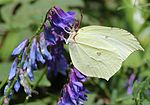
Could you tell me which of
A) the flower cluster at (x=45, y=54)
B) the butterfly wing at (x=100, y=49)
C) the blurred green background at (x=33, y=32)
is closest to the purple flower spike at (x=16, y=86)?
the flower cluster at (x=45, y=54)

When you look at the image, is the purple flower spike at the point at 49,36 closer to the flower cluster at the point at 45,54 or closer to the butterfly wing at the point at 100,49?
the flower cluster at the point at 45,54

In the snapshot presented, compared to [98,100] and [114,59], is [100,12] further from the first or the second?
[114,59]

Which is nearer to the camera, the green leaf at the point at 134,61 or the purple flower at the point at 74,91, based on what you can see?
the purple flower at the point at 74,91

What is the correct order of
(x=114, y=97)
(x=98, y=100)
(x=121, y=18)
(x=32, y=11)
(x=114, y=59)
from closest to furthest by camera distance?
(x=114, y=59)
(x=114, y=97)
(x=98, y=100)
(x=32, y=11)
(x=121, y=18)

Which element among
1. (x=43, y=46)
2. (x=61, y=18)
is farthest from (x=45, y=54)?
(x=61, y=18)

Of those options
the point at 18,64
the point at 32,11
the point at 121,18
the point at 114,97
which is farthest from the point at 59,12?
the point at 121,18
